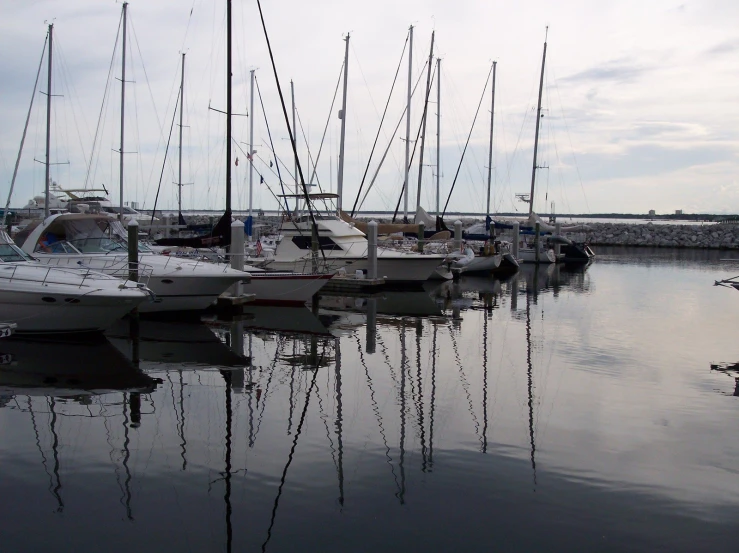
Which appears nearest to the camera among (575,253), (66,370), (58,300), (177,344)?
(66,370)

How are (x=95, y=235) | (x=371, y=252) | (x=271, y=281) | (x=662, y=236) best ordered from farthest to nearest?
(x=662, y=236)
(x=371, y=252)
(x=271, y=281)
(x=95, y=235)

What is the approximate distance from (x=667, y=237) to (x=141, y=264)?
56274 mm

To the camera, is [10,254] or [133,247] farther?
[133,247]

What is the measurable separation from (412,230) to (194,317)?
51.0ft

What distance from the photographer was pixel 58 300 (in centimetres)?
1361

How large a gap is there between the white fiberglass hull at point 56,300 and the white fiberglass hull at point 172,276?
2.65m

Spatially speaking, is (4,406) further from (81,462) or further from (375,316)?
(375,316)

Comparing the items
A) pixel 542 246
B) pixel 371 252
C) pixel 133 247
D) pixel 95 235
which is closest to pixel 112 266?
pixel 133 247

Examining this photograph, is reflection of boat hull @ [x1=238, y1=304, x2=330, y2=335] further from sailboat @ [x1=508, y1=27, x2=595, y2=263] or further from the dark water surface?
sailboat @ [x1=508, y1=27, x2=595, y2=263]

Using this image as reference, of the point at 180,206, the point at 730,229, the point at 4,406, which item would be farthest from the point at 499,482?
the point at 730,229

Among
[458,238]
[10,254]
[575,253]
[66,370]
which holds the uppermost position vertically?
[458,238]

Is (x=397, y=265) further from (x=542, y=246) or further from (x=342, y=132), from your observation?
(x=542, y=246)

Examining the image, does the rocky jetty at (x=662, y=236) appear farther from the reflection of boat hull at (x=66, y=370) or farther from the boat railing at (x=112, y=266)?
the reflection of boat hull at (x=66, y=370)

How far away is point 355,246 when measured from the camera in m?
25.9
